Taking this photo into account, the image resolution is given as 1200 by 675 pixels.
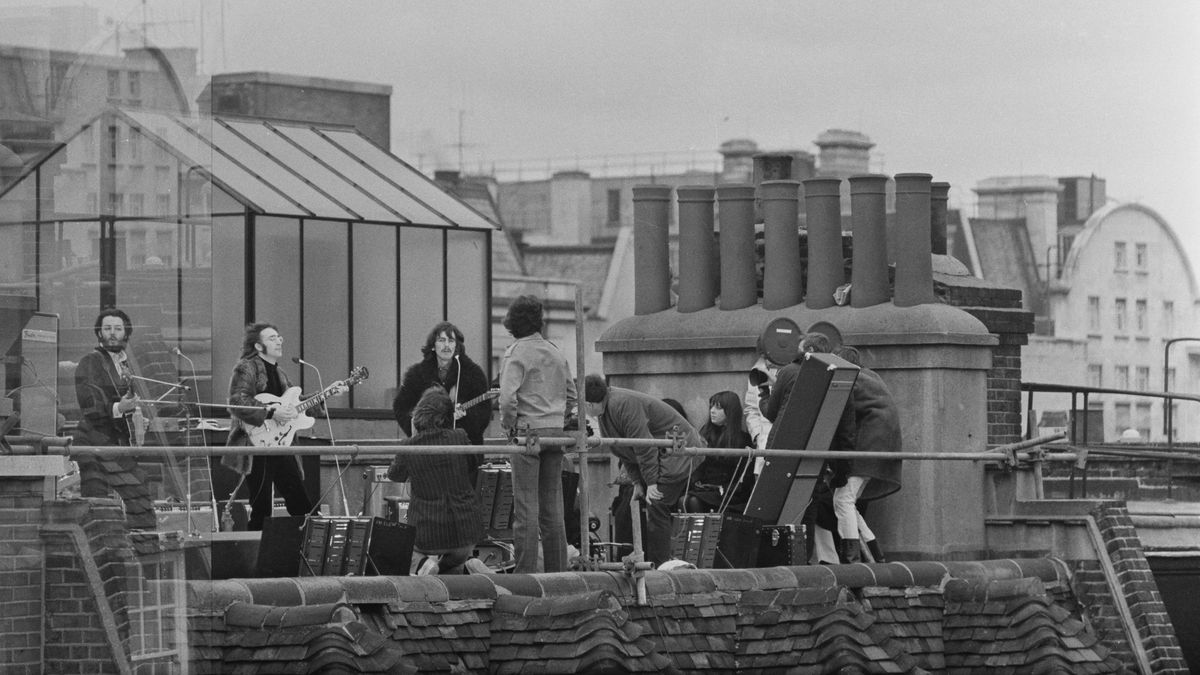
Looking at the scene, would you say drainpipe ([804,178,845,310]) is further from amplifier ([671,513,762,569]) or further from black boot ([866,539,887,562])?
amplifier ([671,513,762,569])

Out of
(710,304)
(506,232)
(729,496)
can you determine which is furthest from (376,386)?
(506,232)

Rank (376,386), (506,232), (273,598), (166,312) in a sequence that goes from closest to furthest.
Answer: (166,312) < (273,598) < (376,386) < (506,232)

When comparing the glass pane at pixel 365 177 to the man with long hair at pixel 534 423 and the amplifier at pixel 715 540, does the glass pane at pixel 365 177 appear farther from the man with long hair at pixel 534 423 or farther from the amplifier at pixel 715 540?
the man with long hair at pixel 534 423

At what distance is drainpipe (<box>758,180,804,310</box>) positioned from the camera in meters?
19.3

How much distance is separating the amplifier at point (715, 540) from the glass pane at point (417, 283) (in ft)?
59.8

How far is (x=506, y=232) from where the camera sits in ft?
253

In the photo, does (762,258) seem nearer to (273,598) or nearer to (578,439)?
(578,439)

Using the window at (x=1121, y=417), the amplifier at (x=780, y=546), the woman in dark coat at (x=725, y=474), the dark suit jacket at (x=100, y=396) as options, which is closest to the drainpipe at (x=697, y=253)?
the woman in dark coat at (x=725, y=474)

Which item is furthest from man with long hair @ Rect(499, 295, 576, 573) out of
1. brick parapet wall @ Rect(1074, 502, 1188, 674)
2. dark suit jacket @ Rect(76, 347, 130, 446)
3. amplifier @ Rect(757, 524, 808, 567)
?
brick parapet wall @ Rect(1074, 502, 1188, 674)

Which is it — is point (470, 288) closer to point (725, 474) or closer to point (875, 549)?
point (725, 474)

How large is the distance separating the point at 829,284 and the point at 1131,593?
3.15 meters

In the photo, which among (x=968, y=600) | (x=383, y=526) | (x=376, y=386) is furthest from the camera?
(x=376, y=386)

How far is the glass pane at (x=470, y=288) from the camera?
116ft

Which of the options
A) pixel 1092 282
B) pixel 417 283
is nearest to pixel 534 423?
pixel 417 283
